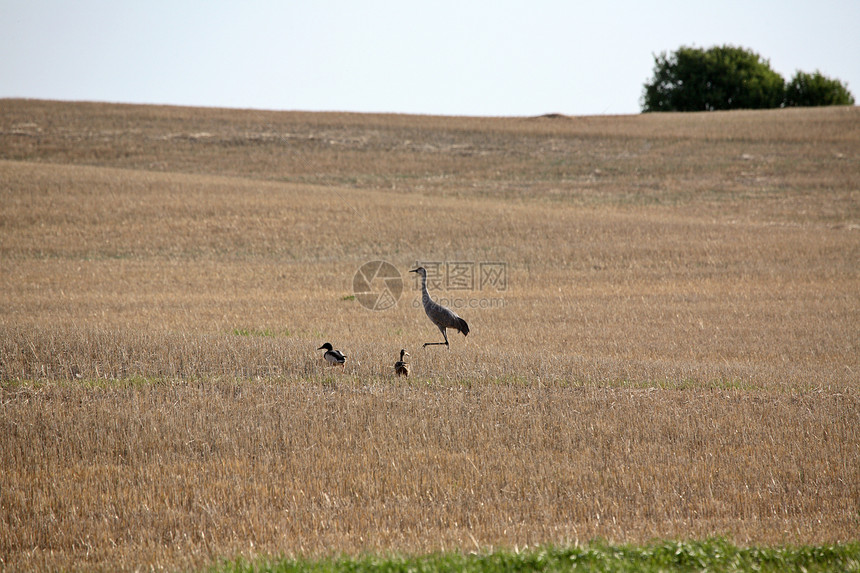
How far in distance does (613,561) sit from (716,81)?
91.4 m

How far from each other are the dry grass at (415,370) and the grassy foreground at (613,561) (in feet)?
1.33

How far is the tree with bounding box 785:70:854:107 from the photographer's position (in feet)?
271

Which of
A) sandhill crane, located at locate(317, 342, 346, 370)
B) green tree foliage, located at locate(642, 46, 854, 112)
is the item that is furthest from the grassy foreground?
green tree foliage, located at locate(642, 46, 854, 112)

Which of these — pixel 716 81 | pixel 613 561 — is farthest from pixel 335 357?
pixel 716 81

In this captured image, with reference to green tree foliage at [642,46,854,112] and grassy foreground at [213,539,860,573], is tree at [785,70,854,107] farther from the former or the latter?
grassy foreground at [213,539,860,573]

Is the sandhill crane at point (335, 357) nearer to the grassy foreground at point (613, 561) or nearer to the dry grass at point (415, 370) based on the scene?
the dry grass at point (415, 370)

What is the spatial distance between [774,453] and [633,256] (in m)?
16.7

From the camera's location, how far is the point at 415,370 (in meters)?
10.5

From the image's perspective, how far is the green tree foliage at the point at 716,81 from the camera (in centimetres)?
8362

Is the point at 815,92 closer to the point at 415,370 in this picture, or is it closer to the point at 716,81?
the point at 716,81

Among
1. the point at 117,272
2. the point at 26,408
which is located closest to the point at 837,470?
the point at 26,408

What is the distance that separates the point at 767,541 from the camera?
5.38m

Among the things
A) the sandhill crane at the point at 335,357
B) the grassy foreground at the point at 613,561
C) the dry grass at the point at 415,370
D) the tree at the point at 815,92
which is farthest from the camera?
the tree at the point at 815,92

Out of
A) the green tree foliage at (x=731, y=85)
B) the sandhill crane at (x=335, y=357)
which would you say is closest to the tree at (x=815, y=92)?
the green tree foliage at (x=731, y=85)
